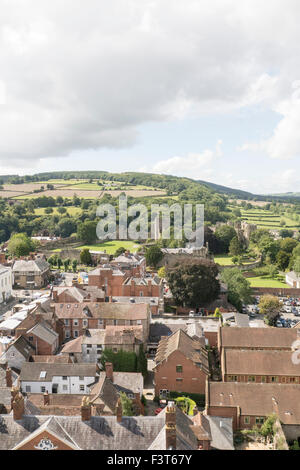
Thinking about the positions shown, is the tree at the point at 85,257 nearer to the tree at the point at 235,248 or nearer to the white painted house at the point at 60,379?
the tree at the point at 235,248

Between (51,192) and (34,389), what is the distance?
128m

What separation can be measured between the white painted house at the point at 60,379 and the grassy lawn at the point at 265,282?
151 feet

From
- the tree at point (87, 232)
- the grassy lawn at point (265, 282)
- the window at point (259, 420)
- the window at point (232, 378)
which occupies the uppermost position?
the tree at point (87, 232)

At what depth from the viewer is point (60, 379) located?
29.0 meters

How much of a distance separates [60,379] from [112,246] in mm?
69460

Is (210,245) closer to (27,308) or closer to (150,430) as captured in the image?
(27,308)

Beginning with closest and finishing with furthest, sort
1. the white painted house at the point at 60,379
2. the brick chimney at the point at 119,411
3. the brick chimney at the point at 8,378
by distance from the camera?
the brick chimney at the point at 119,411
the brick chimney at the point at 8,378
the white painted house at the point at 60,379

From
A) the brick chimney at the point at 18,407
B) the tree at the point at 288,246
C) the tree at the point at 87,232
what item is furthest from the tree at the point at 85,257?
the brick chimney at the point at 18,407

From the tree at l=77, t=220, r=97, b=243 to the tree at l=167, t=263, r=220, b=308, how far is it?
173ft

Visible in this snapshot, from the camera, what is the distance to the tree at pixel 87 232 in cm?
10075

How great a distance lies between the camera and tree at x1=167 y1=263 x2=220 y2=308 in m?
50.2

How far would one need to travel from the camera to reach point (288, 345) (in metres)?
34.3

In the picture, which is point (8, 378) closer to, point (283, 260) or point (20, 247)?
point (20, 247)

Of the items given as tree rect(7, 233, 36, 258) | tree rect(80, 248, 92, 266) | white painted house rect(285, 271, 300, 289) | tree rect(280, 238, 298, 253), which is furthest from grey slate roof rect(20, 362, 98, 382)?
tree rect(280, 238, 298, 253)
